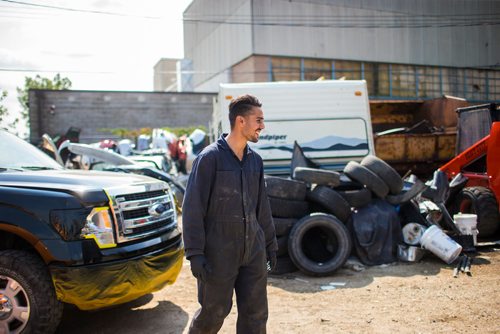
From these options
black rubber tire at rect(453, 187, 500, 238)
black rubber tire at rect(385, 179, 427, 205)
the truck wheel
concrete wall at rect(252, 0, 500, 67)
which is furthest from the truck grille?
concrete wall at rect(252, 0, 500, 67)

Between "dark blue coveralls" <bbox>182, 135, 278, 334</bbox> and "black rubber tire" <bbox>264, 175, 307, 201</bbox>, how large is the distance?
3582mm

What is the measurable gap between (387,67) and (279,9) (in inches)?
365

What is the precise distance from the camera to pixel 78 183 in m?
4.04

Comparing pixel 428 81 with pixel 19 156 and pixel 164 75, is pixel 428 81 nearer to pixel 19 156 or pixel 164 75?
pixel 19 156

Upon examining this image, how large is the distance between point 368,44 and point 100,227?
31797 mm

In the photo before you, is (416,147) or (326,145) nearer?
(326,145)

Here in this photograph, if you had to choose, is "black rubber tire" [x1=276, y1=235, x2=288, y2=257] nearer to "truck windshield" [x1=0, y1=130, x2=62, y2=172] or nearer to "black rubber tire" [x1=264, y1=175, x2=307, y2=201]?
"black rubber tire" [x1=264, y1=175, x2=307, y2=201]

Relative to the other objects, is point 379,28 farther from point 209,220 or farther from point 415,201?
point 209,220

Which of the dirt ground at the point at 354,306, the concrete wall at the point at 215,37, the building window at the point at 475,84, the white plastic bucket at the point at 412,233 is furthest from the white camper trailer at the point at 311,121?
the building window at the point at 475,84

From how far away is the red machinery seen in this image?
26.0 ft

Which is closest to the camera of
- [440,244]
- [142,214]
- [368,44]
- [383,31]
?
[142,214]

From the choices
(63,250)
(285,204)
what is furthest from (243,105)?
(285,204)

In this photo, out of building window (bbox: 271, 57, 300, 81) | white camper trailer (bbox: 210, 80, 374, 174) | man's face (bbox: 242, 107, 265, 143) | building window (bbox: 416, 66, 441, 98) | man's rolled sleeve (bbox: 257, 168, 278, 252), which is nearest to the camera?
man's face (bbox: 242, 107, 265, 143)

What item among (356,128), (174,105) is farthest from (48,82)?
(356,128)
